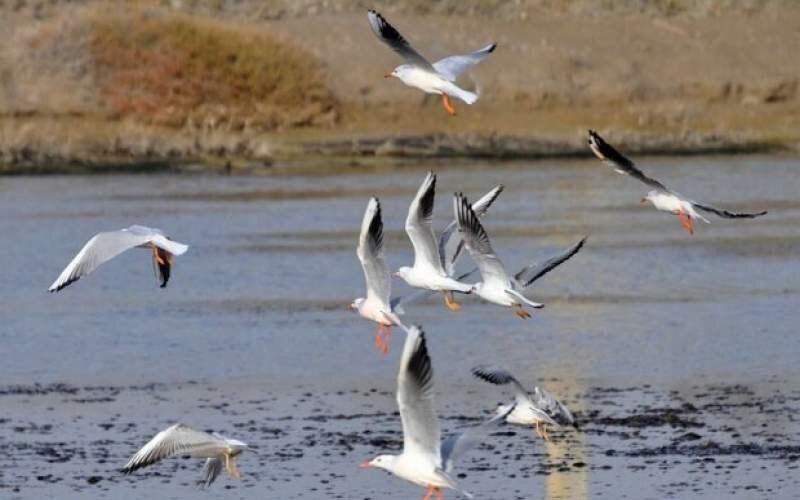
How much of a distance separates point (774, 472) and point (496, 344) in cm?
484

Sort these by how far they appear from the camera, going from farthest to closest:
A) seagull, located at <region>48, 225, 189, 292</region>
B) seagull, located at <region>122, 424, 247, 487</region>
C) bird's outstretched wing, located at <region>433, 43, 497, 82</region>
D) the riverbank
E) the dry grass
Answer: the dry grass < the riverbank < bird's outstretched wing, located at <region>433, 43, 497, 82</region> < seagull, located at <region>48, 225, 189, 292</region> < seagull, located at <region>122, 424, 247, 487</region>

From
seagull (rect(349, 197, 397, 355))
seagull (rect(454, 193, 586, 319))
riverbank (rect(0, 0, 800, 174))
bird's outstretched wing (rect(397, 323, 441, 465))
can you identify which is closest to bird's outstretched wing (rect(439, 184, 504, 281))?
seagull (rect(454, 193, 586, 319))

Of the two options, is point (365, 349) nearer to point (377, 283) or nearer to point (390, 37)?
point (390, 37)

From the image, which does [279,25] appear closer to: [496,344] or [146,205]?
[146,205]

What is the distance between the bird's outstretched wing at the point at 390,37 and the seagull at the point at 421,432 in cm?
258

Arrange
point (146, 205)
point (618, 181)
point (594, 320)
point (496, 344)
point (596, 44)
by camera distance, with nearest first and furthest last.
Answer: point (496, 344) → point (594, 320) → point (146, 205) → point (618, 181) → point (596, 44)

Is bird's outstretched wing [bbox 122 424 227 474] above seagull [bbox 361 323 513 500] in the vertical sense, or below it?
below

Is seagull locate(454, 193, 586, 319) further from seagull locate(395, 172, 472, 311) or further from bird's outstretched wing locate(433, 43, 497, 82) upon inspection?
bird's outstretched wing locate(433, 43, 497, 82)

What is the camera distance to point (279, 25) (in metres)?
40.6

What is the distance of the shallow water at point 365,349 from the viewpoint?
1377 cm

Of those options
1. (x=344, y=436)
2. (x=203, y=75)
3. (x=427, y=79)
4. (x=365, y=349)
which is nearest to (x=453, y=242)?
(x=427, y=79)

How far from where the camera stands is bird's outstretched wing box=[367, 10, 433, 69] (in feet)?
42.2

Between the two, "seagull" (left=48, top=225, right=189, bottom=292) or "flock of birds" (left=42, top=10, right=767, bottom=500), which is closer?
"flock of birds" (left=42, top=10, right=767, bottom=500)

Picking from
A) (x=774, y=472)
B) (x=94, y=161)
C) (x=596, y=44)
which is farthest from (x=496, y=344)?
(x=596, y=44)
